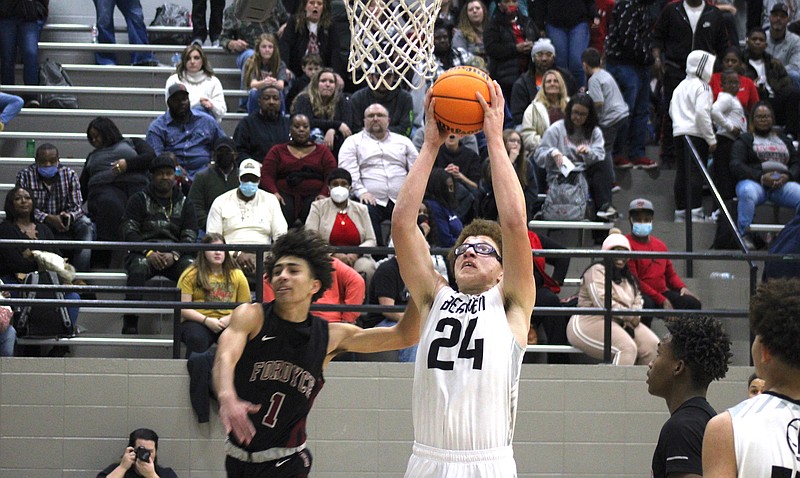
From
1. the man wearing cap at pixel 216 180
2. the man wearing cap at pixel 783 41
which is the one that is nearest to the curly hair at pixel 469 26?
the man wearing cap at pixel 783 41

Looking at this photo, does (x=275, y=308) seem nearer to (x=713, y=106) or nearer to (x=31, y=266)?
(x=31, y=266)

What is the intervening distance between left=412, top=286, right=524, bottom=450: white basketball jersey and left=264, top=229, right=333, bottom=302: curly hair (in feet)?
2.64

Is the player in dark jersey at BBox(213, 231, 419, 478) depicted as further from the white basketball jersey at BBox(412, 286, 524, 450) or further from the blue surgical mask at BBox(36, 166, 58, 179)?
the blue surgical mask at BBox(36, 166, 58, 179)

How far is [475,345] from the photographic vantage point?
4.62 m

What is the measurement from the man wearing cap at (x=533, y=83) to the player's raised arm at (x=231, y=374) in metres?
6.85

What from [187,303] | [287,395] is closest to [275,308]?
[287,395]

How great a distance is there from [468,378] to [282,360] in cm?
101

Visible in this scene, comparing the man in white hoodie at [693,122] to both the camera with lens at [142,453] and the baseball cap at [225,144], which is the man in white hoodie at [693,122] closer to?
the baseball cap at [225,144]

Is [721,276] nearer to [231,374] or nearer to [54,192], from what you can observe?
[54,192]

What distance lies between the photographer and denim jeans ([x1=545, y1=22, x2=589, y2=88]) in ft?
40.5

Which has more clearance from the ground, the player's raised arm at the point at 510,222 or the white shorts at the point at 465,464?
the player's raised arm at the point at 510,222

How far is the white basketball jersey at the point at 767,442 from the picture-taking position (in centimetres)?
361

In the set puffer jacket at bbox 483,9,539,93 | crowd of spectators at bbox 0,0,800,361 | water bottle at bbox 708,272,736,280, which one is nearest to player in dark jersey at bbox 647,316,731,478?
crowd of spectators at bbox 0,0,800,361

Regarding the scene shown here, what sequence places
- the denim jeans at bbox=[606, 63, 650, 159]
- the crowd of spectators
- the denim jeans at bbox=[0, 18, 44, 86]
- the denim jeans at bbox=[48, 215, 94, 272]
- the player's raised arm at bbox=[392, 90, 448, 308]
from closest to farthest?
the player's raised arm at bbox=[392, 90, 448, 308], the crowd of spectators, the denim jeans at bbox=[48, 215, 94, 272], the denim jeans at bbox=[606, 63, 650, 159], the denim jeans at bbox=[0, 18, 44, 86]
